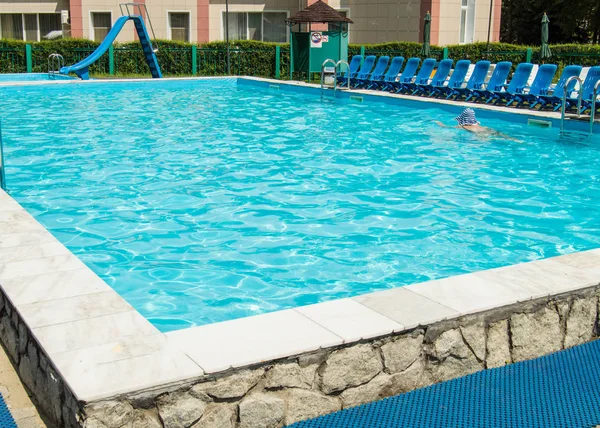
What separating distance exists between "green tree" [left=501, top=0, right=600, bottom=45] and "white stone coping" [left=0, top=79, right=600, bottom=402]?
37.9m

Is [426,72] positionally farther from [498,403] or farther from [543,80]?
[498,403]

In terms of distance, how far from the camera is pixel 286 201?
27.9ft

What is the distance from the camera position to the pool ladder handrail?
23.4m

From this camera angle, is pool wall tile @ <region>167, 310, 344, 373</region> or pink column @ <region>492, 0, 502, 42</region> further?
pink column @ <region>492, 0, 502, 42</region>

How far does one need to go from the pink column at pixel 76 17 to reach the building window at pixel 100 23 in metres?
0.60

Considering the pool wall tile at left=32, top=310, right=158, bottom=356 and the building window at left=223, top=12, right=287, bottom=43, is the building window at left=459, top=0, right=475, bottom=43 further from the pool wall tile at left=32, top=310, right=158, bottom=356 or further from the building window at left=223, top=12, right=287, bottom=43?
the pool wall tile at left=32, top=310, right=158, bottom=356

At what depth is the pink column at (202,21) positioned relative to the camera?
29406mm

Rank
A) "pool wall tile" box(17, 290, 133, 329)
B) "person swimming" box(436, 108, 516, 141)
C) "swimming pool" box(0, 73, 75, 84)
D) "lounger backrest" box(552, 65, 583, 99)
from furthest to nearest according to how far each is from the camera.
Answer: "swimming pool" box(0, 73, 75, 84), "lounger backrest" box(552, 65, 583, 99), "person swimming" box(436, 108, 516, 141), "pool wall tile" box(17, 290, 133, 329)

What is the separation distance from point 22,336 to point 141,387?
109 centimetres

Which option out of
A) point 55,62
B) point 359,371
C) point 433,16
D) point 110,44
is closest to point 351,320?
point 359,371

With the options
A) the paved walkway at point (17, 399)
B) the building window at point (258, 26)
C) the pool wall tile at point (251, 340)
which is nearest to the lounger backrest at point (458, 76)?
the pool wall tile at point (251, 340)

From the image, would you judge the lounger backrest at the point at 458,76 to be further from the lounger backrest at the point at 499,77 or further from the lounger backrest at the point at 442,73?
the lounger backrest at the point at 499,77

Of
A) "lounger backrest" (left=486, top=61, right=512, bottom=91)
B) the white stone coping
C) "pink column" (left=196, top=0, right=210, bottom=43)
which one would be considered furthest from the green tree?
the white stone coping

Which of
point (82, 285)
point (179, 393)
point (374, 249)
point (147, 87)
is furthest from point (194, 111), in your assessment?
point (179, 393)
